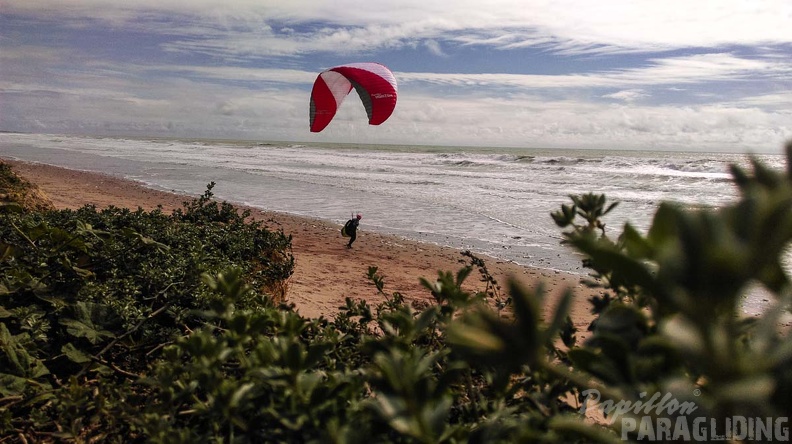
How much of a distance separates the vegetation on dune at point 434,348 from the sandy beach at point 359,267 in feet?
7.24

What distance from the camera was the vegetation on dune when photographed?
475mm

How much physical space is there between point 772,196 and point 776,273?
0.21 metres

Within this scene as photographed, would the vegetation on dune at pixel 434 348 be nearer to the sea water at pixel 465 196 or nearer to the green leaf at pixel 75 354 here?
the green leaf at pixel 75 354

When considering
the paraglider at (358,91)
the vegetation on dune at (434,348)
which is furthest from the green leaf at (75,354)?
the paraglider at (358,91)

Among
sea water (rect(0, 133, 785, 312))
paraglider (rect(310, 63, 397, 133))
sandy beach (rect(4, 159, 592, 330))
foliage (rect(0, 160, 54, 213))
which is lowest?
sandy beach (rect(4, 159, 592, 330))

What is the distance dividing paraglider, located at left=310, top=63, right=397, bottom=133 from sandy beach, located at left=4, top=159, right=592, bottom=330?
249cm

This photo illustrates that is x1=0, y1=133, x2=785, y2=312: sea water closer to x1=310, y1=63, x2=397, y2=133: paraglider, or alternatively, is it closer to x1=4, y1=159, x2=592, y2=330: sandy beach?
x1=4, y1=159, x2=592, y2=330: sandy beach

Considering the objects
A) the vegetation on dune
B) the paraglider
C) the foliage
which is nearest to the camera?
the vegetation on dune

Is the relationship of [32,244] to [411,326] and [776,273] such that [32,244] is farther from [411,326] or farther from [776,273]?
[776,273]

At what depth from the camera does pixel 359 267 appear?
8.66 m

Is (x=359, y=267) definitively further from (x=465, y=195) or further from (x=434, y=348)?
(x=465, y=195)

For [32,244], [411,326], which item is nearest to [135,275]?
[32,244]

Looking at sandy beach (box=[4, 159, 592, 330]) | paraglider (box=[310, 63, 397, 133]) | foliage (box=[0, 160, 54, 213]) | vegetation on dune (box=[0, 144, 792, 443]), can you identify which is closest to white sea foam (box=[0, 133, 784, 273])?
sandy beach (box=[4, 159, 592, 330])

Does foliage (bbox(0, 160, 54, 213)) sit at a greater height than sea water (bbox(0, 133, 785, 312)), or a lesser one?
greater
